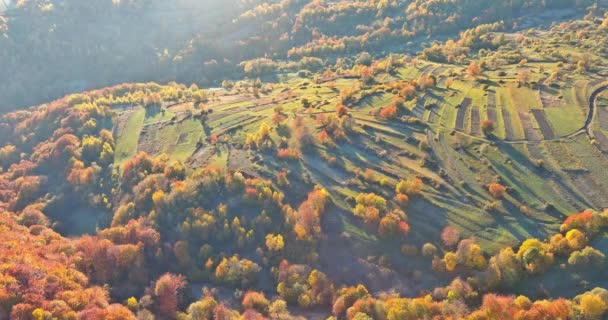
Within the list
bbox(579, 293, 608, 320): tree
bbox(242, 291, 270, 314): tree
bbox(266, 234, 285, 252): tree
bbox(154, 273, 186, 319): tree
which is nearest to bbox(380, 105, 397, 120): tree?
bbox(266, 234, 285, 252): tree

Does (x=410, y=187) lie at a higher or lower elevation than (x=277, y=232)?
higher

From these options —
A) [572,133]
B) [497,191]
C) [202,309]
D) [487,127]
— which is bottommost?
[202,309]

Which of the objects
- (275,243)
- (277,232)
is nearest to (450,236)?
(275,243)

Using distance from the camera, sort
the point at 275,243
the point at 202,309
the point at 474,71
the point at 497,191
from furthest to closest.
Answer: the point at 474,71, the point at 275,243, the point at 497,191, the point at 202,309

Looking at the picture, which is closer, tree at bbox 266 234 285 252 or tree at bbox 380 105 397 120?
tree at bbox 266 234 285 252

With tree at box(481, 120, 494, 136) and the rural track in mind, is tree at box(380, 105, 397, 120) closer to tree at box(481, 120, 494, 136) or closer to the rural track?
the rural track

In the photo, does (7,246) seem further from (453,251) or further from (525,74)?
(525,74)

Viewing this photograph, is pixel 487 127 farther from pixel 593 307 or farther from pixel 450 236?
pixel 593 307

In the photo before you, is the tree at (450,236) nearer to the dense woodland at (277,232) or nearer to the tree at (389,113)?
the dense woodland at (277,232)

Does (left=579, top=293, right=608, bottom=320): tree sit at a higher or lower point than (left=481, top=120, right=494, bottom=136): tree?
lower

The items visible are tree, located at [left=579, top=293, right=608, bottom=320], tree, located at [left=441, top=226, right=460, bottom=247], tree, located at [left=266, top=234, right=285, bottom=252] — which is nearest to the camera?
tree, located at [left=579, top=293, right=608, bottom=320]

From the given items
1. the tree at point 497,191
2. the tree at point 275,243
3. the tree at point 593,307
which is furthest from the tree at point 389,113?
→ the tree at point 593,307
